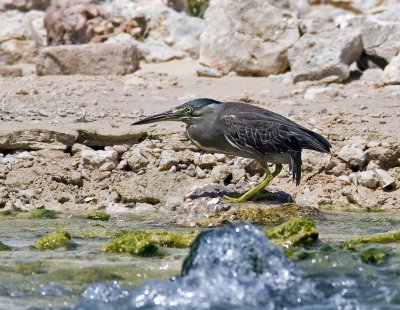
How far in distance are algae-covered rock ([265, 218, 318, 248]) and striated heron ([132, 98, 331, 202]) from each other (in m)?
1.58

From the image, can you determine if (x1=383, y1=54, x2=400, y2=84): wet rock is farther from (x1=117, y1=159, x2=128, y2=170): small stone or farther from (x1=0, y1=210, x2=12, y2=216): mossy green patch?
(x1=0, y1=210, x2=12, y2=216): mossy green patch

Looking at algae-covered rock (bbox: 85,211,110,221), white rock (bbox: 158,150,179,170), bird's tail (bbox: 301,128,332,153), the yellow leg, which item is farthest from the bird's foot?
white rock (bbox: 158,150,179,170)

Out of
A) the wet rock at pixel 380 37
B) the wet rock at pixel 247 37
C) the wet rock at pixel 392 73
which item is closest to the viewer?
the wet rock at pixel 392 73

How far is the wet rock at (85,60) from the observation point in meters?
13.7

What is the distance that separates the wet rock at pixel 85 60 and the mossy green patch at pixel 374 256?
6.77m

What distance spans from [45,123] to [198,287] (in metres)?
5.22

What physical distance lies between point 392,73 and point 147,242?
5805 mm

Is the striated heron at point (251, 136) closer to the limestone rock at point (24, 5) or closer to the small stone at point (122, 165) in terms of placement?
the small stone at point (122, 165)

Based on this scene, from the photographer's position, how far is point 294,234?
25.5ft

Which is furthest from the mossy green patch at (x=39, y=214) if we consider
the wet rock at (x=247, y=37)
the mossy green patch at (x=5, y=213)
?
the wet rock at (x=247, y=37)

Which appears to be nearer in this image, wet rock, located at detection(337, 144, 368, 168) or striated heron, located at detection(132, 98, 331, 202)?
striated heron, located at detection(132, 98, 331, 202)

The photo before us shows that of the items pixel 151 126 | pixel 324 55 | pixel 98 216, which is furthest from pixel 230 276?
pixel 324 55

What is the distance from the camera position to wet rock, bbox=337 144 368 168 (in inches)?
416

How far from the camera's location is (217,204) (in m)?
9.28
